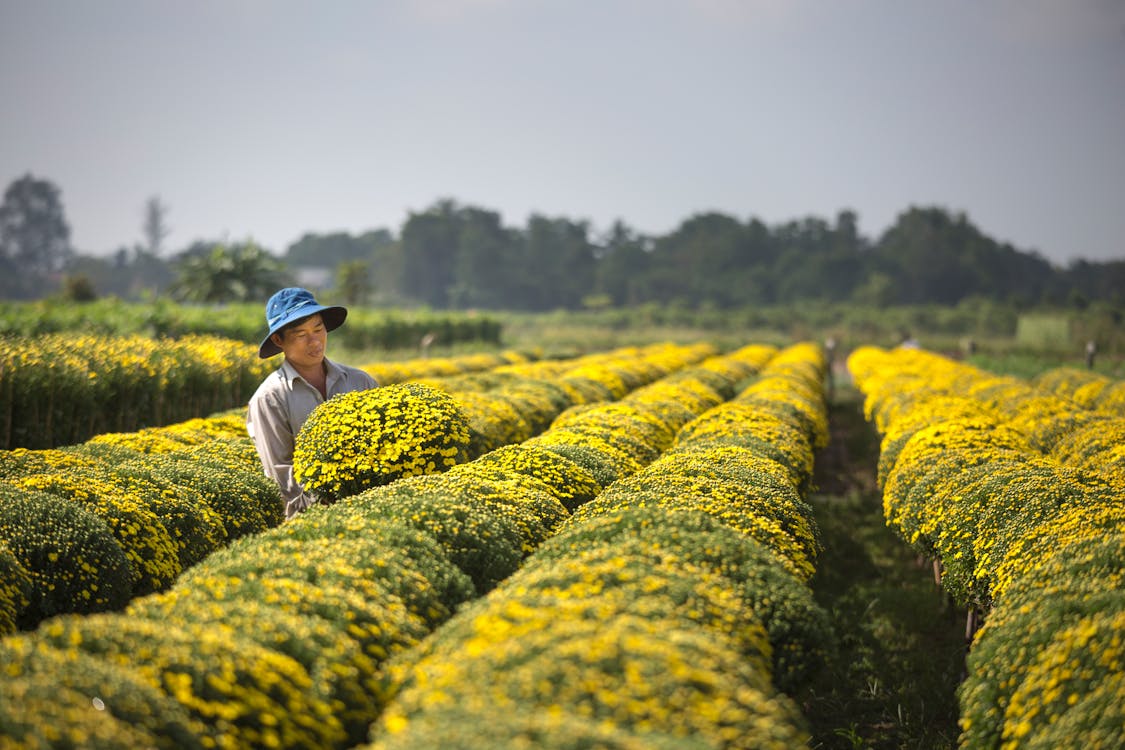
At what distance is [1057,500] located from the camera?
18.3 feet

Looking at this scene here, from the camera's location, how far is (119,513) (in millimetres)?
5090

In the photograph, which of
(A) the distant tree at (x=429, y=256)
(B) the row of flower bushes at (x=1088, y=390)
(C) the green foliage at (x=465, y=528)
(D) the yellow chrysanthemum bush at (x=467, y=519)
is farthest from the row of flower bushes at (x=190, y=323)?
(A) the distant tree at (x=429, y=256)

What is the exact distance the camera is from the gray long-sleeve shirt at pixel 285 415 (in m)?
5.88

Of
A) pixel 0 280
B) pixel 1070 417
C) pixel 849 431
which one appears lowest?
pixel 849 431

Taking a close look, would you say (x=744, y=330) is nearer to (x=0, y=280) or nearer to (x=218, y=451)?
(x=218, y=451)

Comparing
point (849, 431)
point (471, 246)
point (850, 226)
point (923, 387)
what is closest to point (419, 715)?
point (923, 387)

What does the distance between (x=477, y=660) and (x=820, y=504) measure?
993 centimetres

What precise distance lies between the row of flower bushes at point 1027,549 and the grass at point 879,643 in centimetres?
94

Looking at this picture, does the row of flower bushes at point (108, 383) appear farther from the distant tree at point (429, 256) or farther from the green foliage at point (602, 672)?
the distant tree at point (429, 256)

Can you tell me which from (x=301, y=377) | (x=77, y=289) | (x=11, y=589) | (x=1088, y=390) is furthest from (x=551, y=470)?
(x=77, y=289)

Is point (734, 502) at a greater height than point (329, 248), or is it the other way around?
point (329, 248)

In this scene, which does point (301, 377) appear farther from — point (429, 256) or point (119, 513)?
point (429, 256)

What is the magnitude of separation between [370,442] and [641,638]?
3.36 metres

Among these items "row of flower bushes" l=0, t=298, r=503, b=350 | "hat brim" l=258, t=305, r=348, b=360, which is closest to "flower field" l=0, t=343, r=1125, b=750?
"hat brim" l=258, t=305, r=348, b=360
